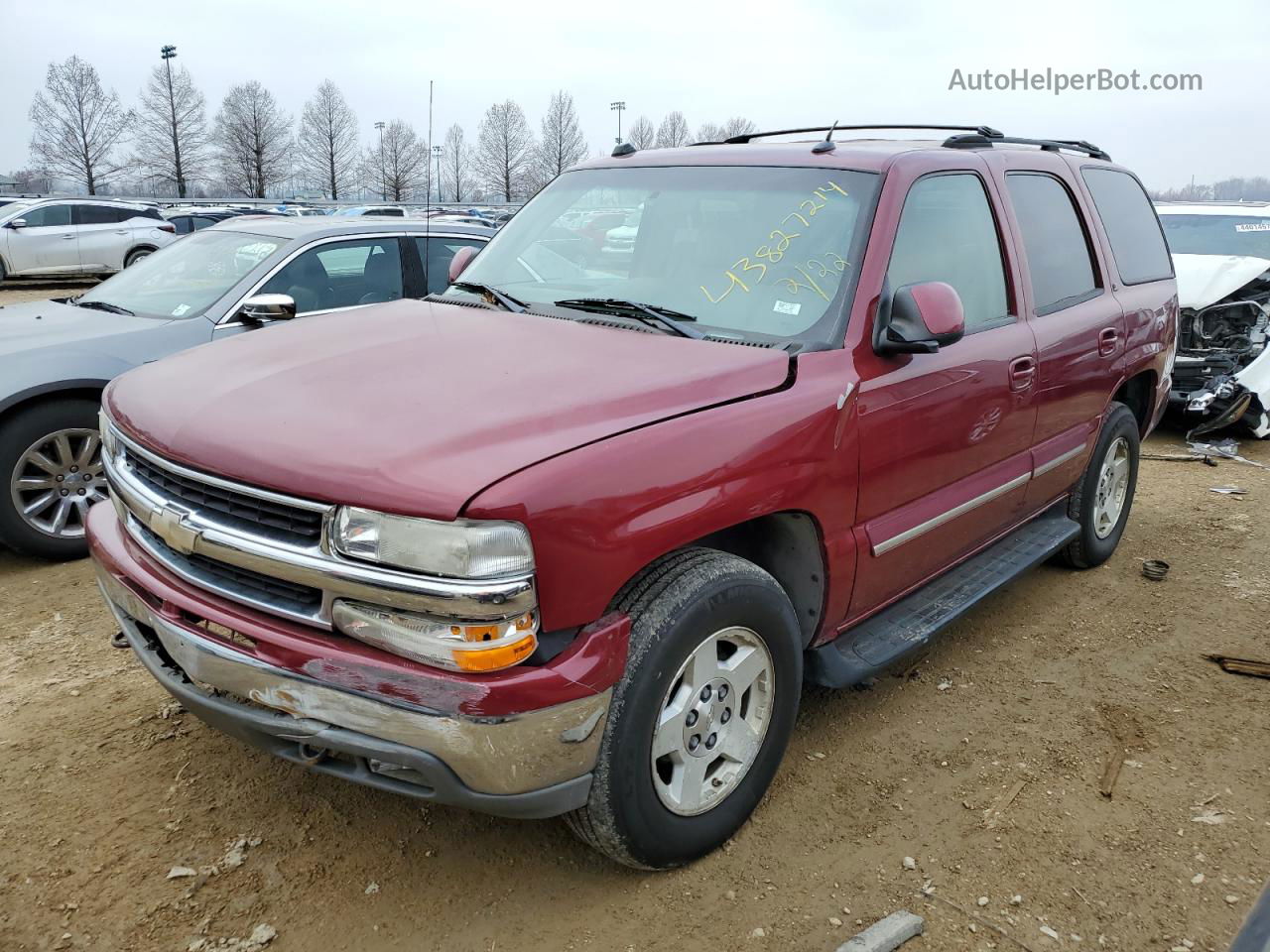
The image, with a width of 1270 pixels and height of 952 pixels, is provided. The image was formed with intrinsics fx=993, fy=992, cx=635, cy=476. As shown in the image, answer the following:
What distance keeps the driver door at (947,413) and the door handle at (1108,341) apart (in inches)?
28.7

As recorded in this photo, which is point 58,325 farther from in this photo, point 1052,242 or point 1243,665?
point 1243,665

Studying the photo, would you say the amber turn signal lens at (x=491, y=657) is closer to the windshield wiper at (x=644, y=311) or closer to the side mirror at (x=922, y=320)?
the windshield wiper at (x=644, y=311)

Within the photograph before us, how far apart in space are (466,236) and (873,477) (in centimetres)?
427

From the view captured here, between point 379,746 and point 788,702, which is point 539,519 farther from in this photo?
point 788,702

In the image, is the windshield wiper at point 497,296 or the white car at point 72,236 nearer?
the windshield wiper at point 497,296

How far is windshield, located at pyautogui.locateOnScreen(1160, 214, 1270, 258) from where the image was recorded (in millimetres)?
9109

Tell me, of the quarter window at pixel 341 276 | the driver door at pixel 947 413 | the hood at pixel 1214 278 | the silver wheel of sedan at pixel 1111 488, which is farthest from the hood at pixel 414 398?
the hood at pixel 1214 278

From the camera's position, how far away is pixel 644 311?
10.3ft

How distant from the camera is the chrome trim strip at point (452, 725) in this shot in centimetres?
218

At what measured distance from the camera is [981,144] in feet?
12.9

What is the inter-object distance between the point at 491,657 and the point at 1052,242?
3.18m

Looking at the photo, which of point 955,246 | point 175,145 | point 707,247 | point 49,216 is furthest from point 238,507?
point 175,145

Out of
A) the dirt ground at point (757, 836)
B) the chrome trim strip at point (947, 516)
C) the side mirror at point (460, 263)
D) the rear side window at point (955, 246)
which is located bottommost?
the dirt ground at point (757, 836)

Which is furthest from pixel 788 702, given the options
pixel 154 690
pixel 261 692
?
pixel 154 690
